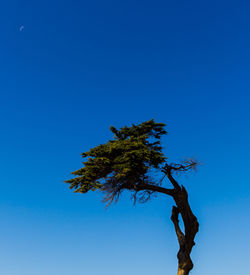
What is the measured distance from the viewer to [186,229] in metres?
17.4

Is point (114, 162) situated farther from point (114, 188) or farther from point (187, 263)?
point (187, 263)

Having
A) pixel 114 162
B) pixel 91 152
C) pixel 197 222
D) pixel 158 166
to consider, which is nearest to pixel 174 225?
pixel 197 222

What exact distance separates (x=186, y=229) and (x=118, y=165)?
261 inches

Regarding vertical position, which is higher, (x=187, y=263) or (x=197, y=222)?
(x=197, y=222)

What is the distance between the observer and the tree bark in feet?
52.3

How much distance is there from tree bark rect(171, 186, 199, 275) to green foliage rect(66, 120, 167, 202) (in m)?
2.90

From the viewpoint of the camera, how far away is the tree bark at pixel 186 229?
15.9 m

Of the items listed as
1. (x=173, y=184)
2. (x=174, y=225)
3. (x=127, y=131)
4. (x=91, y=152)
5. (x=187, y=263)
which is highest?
(x=127, y=131)

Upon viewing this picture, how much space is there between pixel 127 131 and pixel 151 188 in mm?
5221

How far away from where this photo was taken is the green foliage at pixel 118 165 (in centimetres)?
1739

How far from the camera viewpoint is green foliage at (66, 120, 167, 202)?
17.4m

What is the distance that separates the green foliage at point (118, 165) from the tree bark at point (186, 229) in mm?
2899

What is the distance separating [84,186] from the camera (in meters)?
17.8

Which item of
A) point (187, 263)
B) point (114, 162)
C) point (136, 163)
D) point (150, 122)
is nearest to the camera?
point (187, 263)
